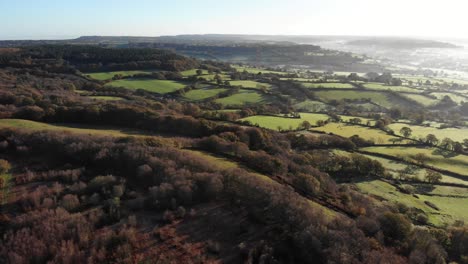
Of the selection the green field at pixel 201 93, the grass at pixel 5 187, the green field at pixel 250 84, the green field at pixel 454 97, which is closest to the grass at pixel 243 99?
the green field at pixel 201 93

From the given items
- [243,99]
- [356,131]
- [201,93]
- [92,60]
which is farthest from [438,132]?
[92,60]

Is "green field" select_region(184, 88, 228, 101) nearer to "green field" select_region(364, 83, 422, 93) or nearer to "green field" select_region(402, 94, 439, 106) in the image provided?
"green field" select_region(364, 83, 422, 93)

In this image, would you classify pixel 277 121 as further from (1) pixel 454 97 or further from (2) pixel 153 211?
(1) pixel 454 97

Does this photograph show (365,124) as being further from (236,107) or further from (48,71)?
(48,71)

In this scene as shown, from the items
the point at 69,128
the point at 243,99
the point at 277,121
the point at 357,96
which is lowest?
the point at 357,96

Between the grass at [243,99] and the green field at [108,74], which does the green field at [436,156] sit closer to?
the grass at [243,99]
